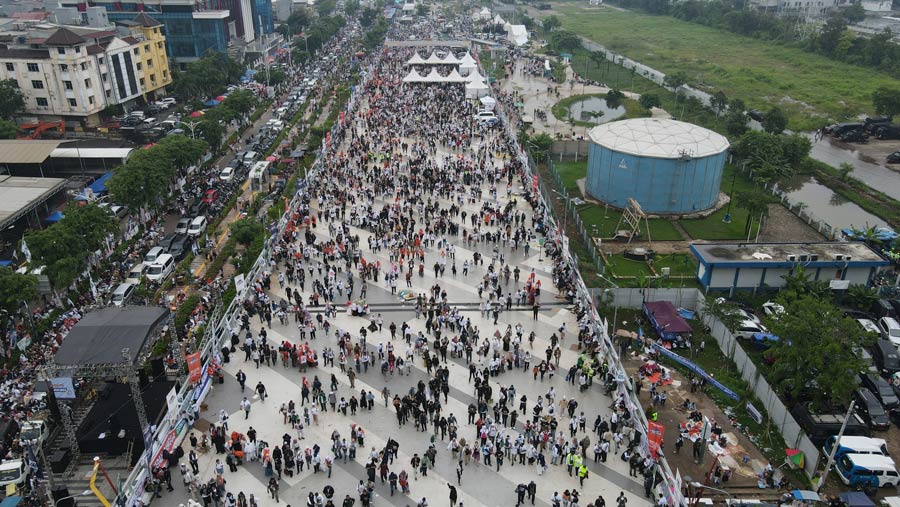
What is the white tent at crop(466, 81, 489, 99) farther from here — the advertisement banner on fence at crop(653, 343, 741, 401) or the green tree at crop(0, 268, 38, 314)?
the green tree at crop(0, 268, 38, 314)

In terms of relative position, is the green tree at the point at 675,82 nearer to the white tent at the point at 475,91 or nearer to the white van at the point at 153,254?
the white tent at the point at 475,91

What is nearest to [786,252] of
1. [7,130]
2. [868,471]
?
[868,471]

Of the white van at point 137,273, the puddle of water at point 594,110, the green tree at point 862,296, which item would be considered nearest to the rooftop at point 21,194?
the white van at point 137,273

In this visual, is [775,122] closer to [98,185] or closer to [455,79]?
[455,79]

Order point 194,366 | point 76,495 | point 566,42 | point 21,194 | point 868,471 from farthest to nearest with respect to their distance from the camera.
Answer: point 566,42
point 21,194
point 194,366
point 868,471
point 76,495

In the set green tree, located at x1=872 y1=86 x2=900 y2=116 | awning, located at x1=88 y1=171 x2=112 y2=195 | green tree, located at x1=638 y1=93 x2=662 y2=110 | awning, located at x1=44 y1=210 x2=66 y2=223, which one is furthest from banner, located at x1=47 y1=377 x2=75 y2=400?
green tree, located at x1=872 y1=86 x2=900 y2=116
